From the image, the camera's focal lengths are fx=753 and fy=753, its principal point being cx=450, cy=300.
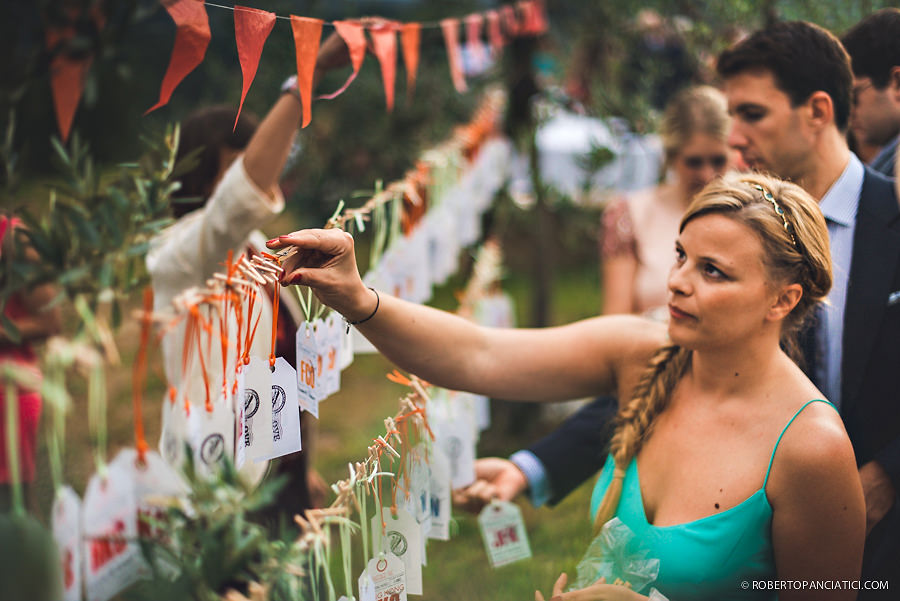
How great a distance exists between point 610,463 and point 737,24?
9.01 ft

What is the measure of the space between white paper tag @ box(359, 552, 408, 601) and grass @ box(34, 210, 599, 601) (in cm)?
44

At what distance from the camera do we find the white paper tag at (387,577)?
4.25 ft

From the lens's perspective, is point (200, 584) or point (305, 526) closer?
point (200, 584)

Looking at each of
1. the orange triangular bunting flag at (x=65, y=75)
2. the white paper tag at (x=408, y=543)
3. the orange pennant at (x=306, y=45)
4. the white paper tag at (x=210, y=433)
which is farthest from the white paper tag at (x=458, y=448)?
the orange triangular bunting flag at (x=65, y=75)

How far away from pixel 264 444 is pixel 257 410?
2.2 inches

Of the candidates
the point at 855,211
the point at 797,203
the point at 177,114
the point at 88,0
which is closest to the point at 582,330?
the point at 797,203

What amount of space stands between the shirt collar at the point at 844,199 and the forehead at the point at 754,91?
24cm

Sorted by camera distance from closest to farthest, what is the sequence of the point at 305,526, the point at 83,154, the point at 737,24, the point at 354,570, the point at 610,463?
the point at 305,526 < the point at 83,154 < the point at 610,463 < the point at 354,570 < the point at 737,24

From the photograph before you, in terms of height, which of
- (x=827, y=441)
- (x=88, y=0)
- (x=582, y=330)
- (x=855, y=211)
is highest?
(x=88, y=0)

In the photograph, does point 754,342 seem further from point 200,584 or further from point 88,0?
point 88,0

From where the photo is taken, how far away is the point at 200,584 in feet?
3.06

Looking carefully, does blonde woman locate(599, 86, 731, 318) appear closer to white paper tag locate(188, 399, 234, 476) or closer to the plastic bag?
the plastic bag

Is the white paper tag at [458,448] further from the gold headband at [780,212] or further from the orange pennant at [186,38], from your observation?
the orange pennant at [186,38]

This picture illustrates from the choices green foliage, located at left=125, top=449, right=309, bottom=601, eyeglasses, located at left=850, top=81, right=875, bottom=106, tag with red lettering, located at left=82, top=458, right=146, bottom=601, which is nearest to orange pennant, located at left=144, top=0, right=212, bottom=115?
tag with red lettering, located at left=82, top=458, right=146, bottom=601
